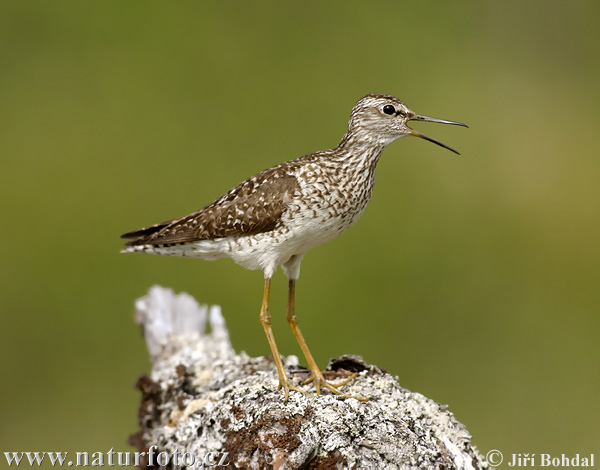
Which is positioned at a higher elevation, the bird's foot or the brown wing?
the brown wing

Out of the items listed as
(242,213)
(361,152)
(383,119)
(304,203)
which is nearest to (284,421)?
(304,203)

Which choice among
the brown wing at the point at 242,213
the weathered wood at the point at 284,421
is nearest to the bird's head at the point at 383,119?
the brown wing at the point at 242,213

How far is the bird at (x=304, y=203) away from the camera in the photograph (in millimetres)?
5406

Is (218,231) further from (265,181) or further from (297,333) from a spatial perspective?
(297,333)

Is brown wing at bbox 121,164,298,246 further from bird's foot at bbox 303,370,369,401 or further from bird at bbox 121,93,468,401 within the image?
bird's foot at bbox 303,370,369,401

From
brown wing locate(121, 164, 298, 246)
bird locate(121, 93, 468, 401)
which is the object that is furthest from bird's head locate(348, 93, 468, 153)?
brown wing locate(121, 164, 298, 246)

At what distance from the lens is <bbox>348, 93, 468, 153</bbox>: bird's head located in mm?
5566

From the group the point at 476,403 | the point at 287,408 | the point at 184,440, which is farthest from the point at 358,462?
the point at 476,403

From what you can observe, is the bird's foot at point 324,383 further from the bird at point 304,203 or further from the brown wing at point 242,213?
the brown wing at point 242,213

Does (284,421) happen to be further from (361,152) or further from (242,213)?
(361,152)

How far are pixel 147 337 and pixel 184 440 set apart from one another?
1872 millimetres

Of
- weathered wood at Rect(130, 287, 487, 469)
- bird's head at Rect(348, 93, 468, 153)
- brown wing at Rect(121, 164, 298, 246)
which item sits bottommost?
weathered wood at Rect(130, 287, 487, 469)

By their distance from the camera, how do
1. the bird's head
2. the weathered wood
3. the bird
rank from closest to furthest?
1. the weathered wood
2. the bird
3. the bird's head

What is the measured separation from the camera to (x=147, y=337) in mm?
6855
